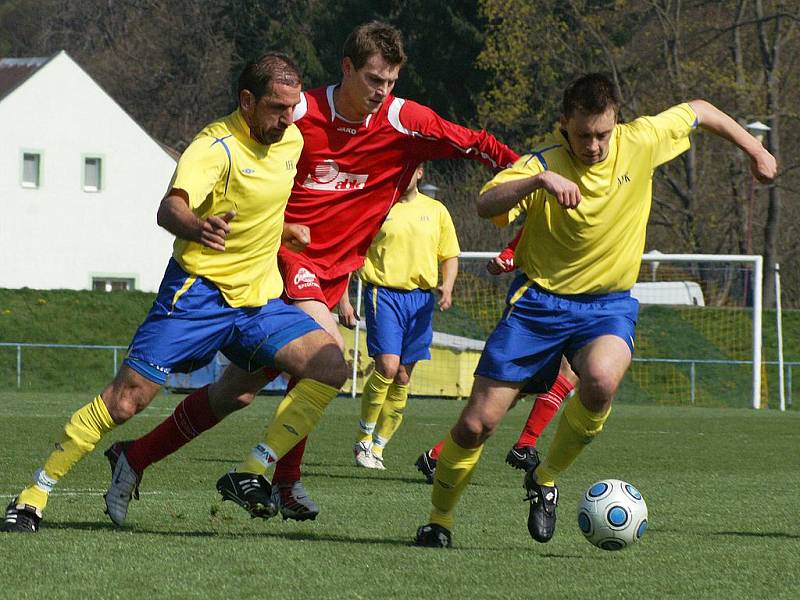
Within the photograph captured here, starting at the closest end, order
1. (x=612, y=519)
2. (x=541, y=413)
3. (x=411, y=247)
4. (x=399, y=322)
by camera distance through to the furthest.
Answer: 1. (x=612, y=519)
2. (x=541, y=413)
3. (x=399, y=322)
4. (x=411, y=247)

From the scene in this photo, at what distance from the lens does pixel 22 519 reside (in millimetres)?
5953

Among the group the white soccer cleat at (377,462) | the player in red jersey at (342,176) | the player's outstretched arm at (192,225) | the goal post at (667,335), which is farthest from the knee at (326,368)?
the goal post at (667,335)

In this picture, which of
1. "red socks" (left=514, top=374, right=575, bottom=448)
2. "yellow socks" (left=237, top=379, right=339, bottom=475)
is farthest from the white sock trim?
"red socks" (left=514, top=374, right=575, bottom=448)

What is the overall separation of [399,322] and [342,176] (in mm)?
3711

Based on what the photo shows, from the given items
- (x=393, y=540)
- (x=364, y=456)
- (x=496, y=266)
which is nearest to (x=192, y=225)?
(x=393, y=540)

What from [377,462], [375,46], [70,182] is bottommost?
[377,462]

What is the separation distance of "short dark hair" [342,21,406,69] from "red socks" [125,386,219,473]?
1702 millimetres

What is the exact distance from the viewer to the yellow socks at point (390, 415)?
1027cm

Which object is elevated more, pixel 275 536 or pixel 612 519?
pixel 612 519

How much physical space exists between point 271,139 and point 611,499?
206 centimetres

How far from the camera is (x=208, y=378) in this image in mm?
23266

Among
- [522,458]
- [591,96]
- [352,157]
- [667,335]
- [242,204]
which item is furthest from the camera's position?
[667,335]

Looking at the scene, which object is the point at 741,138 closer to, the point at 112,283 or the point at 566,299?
the point at 566,299

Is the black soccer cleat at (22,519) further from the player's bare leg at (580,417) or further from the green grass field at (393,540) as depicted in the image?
the player's bare leg at (580,417)
